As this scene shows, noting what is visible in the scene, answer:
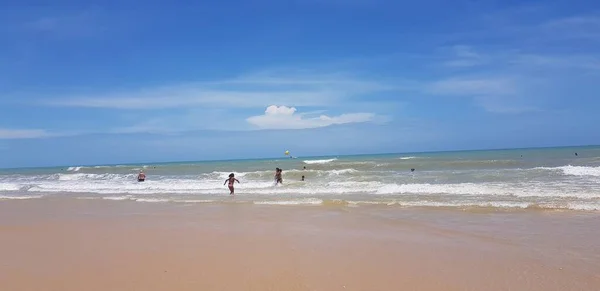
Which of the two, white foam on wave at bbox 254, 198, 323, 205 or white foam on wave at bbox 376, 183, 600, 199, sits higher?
white foam on wave at bbox 254, 198, 323, 205

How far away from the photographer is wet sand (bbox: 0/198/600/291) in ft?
18.0

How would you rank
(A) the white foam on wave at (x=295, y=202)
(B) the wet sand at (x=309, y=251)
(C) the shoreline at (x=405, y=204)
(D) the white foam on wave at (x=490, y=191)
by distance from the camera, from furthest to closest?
1. (A) the white foam on wave at (x=295, y=202)
2. (D) the white foam on wave at (x=490, y=191)
3. (C) the shoreline at (x=405, y=204)
4. (B) the wet sand at (x=309, y=251)

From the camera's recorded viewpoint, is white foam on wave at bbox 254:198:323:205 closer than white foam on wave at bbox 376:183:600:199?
No

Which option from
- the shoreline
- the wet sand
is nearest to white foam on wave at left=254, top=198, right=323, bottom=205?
the shoreline

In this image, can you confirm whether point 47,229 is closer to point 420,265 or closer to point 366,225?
point 366,225

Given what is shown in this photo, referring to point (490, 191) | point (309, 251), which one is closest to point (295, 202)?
point (490, 191)

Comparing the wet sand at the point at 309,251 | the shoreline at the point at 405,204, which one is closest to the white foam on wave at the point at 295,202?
the shoreline at the point at 405,204

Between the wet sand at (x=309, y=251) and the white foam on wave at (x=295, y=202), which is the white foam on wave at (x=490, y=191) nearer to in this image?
the white foam on wave at (x=295, y=202)

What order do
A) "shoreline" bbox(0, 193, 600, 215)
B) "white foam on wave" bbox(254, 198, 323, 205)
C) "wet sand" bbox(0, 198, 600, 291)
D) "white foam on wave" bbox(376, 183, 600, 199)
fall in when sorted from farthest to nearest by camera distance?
"white foam on wave" bbox(254, 198, 323, 205)
"white foam on wave" bbox(376, 183, 600, 199)
"shoreline" bbox(0, 193, 600, 215)
"wet sand" bbox(0, 198, 600, 291)

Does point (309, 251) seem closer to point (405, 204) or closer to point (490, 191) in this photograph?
point (405, 204)

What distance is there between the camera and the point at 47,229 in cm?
1020

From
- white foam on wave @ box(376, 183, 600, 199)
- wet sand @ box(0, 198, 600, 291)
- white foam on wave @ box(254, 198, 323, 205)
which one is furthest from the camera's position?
white foam on wave @ box(254, 198, 323, 205)

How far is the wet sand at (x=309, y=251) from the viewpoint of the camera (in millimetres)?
5480

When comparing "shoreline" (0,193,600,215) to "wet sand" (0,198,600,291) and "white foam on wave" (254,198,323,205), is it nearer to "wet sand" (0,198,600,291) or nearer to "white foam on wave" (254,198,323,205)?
"white foam on wave" (254,198,323,205)
